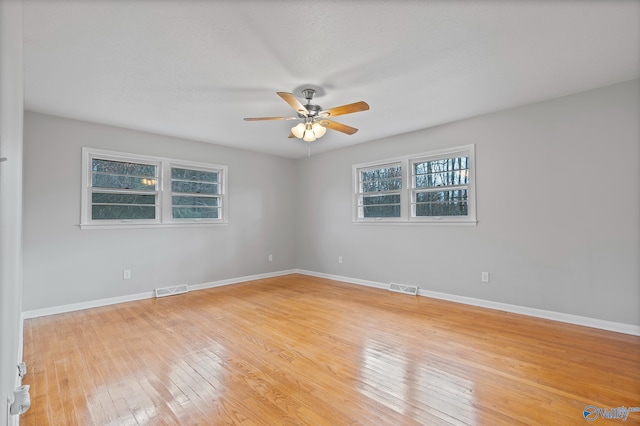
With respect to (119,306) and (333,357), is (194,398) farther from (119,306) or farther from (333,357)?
(119,306)

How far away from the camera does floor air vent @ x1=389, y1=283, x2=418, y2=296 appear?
4688 millimetres

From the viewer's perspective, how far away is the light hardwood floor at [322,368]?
1.84 m

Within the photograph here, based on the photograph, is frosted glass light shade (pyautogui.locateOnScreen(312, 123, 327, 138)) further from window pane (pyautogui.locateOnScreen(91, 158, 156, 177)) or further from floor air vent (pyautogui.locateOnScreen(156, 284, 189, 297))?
floor air vent (pyautogui.locateOnScreen(156, 284, 189, 297))

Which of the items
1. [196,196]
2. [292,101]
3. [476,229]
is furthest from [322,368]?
[196,196]

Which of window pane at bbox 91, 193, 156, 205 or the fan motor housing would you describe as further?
window pane at bbox 91, 193, 156, 205

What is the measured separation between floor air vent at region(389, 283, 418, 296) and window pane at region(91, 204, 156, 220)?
12.9 ft

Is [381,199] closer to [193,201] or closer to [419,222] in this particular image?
[419,222]

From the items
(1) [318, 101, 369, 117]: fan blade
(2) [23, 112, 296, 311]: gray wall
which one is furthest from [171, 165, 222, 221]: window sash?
(1) [318, 101, 369, 117]: fan blade

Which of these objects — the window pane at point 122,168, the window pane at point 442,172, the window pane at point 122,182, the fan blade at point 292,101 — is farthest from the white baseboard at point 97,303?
the window pane at point 442,172

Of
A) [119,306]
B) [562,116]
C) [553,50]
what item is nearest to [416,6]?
[553,50]

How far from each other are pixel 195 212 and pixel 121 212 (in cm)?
110

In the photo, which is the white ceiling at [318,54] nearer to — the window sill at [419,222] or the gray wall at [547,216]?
the gray wall at [547,216]

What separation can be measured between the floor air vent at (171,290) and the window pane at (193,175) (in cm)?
177

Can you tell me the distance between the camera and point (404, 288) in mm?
4789
